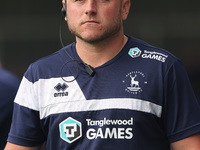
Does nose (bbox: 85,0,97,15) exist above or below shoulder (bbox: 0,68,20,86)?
above

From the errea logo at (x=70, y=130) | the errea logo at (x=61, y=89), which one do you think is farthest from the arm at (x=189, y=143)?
the errea logo at (x=61, y=89)

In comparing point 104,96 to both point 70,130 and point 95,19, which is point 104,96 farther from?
point 95,19

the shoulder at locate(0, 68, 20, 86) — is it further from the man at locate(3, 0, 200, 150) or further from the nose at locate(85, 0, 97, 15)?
the nose at locate(85, 0, 97, 15)

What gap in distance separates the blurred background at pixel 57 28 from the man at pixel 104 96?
283 inches

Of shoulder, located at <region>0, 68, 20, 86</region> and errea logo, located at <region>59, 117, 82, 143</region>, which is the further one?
shoulder, located at <region>0, 68, 20, 86</region>

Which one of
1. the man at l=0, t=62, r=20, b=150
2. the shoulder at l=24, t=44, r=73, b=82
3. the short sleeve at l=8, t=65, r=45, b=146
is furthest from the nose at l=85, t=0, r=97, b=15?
the man at l=0, t=62, r=20, b=150

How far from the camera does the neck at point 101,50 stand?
8.29ft

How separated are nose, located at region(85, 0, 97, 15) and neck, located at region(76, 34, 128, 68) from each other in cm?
19

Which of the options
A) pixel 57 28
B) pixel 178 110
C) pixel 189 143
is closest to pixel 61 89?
pixel 178 110

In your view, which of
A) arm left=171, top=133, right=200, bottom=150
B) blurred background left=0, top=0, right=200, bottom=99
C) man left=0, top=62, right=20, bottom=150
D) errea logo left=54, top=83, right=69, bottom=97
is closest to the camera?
arm left=171, top=133, right=200, bottom=150

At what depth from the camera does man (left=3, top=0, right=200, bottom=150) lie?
7.76ft

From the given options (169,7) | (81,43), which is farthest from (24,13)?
(81,43)

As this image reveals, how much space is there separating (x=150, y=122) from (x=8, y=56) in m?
7.99

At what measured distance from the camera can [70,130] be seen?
244 centimetres
